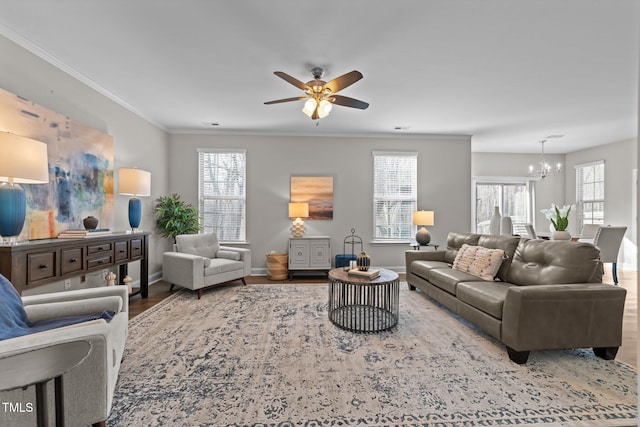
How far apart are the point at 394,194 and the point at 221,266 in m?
3.43

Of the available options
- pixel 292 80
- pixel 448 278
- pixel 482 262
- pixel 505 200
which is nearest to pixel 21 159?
pixel 292 80

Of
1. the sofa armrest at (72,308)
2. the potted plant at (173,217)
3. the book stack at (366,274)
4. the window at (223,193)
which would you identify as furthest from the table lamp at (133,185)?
the book stack at (366,274)

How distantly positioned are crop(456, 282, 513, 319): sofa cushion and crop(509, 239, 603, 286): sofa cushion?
0.34m

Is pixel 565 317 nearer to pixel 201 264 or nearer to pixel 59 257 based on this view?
pixel 201 264

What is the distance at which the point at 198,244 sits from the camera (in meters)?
4.43

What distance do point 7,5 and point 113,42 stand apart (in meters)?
0.63

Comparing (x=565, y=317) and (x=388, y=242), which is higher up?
(x=388, y=242)

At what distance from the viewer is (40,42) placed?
2.54m

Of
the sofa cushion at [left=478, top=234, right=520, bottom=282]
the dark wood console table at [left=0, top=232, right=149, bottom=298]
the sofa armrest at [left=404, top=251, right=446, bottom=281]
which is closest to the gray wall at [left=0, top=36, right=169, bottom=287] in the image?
the dark wood console table at [left=0, top=232, right=149, bottom=298]

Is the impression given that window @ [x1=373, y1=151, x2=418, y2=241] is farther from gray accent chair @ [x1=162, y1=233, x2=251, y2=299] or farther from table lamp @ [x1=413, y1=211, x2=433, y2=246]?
gray accent chair @ [x1=162, y1=233, x2=251, y2=299]

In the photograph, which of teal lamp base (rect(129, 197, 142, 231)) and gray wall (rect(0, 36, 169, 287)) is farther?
teal lamp base (rect(129, 197, 142, 231))

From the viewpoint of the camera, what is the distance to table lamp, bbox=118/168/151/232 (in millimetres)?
3484

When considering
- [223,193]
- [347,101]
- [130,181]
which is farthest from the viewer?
[223,193]

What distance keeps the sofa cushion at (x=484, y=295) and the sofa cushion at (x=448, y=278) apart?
0.11 m
